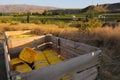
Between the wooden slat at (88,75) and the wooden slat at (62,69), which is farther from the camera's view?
the wooden slat at (88,75)

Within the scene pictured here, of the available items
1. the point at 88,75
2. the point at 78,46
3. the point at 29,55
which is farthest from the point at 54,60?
the point at 88,75

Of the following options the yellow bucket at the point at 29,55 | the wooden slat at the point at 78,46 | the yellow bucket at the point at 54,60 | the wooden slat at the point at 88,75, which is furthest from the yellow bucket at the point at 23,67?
the wooden slat at the point at 88,75

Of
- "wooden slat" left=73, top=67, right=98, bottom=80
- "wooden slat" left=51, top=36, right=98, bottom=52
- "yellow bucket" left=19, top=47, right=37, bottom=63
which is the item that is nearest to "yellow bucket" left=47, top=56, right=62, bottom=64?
"wooden slat" left=51, top=36, right=98, bottom=52

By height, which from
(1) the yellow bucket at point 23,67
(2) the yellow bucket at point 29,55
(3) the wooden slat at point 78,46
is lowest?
(1) the yellow bucket at point 23,67

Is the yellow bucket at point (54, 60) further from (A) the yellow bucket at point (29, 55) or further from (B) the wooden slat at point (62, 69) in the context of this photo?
(B) the wooden slat at point (62, 69)

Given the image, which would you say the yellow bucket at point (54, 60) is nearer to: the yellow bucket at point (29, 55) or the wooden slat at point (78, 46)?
the wooden slat at point (78, 46)

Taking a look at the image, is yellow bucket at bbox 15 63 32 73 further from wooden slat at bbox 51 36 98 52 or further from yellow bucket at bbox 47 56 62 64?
wooden slat at bbox 51 36 98 52

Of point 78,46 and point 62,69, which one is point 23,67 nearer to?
point 78,46

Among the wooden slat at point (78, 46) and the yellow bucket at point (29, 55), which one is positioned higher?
the wooden slat at point (78, 46)

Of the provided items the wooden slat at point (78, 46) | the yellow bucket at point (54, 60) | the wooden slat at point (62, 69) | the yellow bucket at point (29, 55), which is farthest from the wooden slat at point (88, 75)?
the yellow bucket at point (54, 60)

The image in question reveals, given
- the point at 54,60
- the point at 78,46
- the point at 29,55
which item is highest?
the point at 78,46

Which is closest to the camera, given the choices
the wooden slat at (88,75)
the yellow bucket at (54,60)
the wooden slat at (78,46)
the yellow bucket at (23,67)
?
the wooden slat at (88,75)

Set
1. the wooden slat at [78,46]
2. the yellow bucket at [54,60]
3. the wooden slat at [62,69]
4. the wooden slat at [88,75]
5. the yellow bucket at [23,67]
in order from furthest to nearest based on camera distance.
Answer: the yellow bucket at [54,60]
the yellow bucket at [23,67]
the wooden slat at [78,46]
the wooden slat at [88,75]
the wooden slat at [62,69]

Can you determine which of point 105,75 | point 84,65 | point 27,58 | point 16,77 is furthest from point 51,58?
point 16,77
